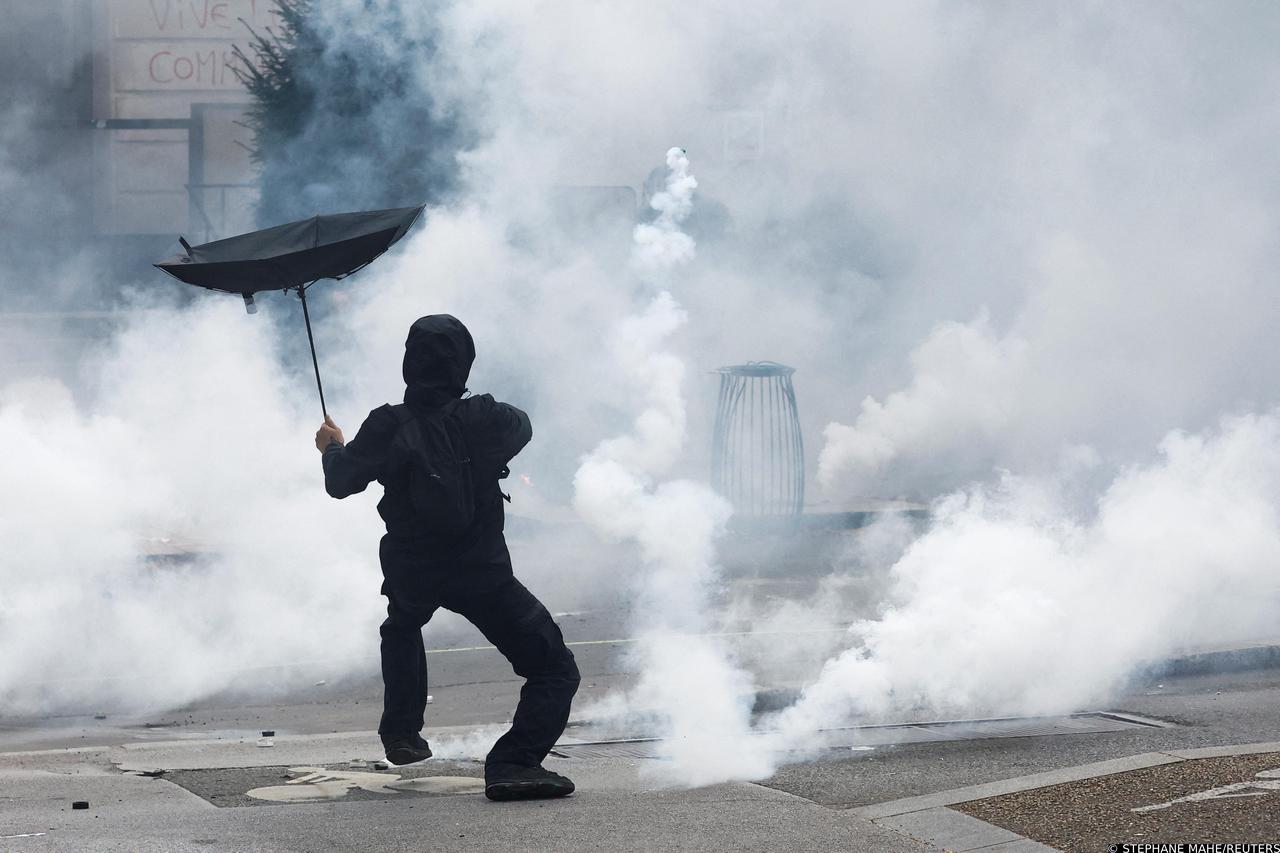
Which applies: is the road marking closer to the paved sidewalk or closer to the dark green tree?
the paved sidewalk

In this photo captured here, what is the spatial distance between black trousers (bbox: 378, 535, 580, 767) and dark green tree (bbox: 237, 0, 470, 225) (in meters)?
8.57

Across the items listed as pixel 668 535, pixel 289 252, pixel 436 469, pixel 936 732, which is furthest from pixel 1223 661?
pixel 289 252

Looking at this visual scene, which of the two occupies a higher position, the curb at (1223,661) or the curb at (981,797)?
→ the curb at (1223,661)

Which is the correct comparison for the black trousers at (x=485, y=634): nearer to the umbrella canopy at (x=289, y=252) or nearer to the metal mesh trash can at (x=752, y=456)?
the umbrella canopy at (x=289, y=252)

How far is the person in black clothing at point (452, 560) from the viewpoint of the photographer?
4.96m

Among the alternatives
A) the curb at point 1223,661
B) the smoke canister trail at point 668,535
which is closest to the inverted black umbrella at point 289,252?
the smoke canister trail at point 668,535

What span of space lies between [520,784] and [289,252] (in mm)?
1909

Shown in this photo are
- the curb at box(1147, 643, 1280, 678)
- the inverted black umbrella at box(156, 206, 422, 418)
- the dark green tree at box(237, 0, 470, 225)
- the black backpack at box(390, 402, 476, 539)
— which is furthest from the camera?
the dark green tree at box(237, 0, 470, 225)

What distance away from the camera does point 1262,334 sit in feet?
54.6

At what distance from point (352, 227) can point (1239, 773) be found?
339 cm

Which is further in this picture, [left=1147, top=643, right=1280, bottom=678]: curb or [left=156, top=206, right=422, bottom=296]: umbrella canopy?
[left=1147, top=643, right=1280, bottom=678]: curb

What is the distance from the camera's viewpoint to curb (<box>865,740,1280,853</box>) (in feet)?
14.4

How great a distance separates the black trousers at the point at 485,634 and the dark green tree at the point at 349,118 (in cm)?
857

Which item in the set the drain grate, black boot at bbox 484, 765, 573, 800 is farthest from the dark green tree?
black boot at bbox 484, 765, 573, 800
